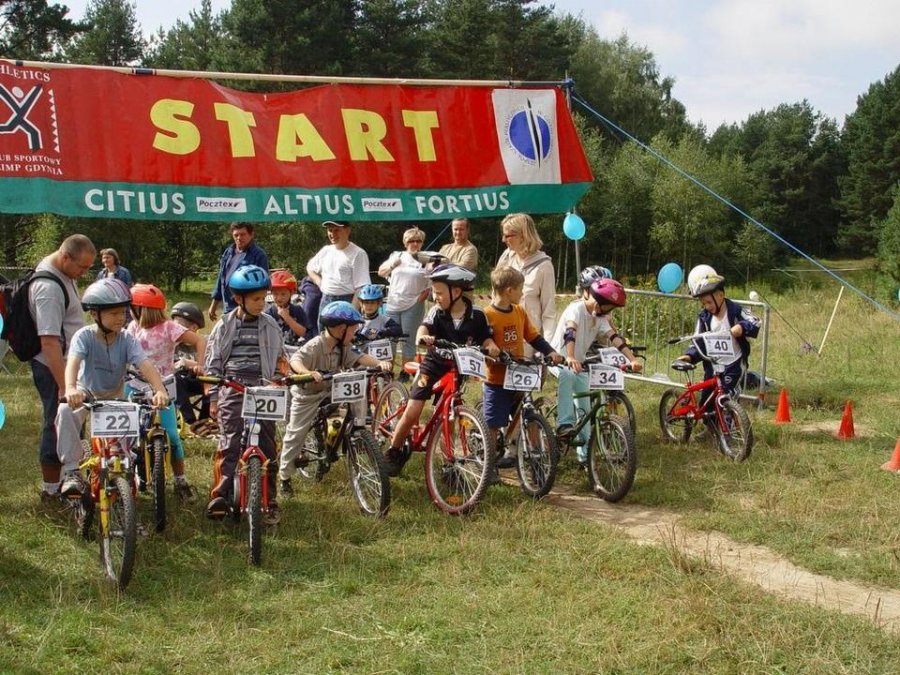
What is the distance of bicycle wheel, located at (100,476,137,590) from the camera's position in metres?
4.87

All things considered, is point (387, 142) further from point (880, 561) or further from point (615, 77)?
point (615, 77)

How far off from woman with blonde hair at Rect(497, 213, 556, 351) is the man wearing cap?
227 centimetres

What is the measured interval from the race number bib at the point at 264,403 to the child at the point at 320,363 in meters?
0.72

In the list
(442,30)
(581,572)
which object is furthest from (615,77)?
(581,572)

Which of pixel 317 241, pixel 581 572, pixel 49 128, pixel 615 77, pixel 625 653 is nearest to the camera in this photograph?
pixel 625 653

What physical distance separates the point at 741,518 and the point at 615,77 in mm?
52665

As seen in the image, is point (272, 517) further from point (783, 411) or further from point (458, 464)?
point (783, 411)

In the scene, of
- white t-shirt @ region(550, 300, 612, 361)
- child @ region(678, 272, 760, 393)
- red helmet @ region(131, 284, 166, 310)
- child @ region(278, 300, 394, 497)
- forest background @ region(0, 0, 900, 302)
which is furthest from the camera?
forest background @ region(0, 0, 900, 302)

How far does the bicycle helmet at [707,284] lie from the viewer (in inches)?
324

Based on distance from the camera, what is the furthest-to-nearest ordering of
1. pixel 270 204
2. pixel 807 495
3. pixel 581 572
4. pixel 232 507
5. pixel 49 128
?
pixel 270 204
pixel 49 128
pixel 807 495
pixel 232 507
pixel 581 572

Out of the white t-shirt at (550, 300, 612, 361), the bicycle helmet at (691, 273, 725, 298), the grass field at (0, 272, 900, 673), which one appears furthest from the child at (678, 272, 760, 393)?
the white t-shirt at (550, 300, 612, 361)

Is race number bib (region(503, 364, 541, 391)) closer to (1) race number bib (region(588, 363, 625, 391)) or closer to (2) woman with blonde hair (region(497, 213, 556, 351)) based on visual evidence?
(1) race number bib (region(588, 363, 625, 391))

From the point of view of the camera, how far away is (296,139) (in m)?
8.96

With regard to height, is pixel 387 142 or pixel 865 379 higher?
pixel 387 142
